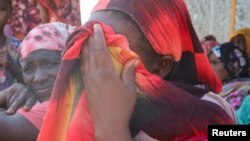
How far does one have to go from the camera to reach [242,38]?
8.71 feet

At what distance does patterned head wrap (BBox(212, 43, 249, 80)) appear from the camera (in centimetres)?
265

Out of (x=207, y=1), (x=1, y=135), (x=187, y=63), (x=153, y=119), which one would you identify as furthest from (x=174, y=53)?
(x=207, y=1)

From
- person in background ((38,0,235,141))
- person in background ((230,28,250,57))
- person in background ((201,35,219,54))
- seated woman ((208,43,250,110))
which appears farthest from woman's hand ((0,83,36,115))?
person in background ((230,28,250,57))

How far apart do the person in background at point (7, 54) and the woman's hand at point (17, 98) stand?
0.09 feet

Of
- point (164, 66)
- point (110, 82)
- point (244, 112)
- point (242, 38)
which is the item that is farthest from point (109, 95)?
point (242, 38)

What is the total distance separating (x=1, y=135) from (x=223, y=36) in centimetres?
117

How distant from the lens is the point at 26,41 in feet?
6.50

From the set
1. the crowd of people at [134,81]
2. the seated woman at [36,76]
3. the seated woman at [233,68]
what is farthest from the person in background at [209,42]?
the seated woman at [36,76]

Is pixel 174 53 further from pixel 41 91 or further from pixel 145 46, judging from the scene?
pixel 41 91

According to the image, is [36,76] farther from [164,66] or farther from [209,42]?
[209,42]

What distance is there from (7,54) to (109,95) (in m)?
0.46

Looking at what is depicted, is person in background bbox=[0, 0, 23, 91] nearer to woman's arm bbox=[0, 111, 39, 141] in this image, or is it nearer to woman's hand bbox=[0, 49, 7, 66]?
woman's hand bbox=[0, 49, 7, 66]

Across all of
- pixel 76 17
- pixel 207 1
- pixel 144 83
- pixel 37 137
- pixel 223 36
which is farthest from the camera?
pixel 223 36

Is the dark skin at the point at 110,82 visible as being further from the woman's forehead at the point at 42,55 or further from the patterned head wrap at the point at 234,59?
the patterned head wrap at the point at 234,59
